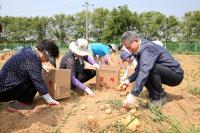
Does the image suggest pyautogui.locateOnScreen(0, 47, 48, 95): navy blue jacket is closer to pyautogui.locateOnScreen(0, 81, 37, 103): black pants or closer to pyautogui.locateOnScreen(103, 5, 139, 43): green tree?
pyautogui.locateOnScreen(0, 81, 37, 103): black pants

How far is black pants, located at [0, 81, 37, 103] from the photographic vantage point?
4930 mm

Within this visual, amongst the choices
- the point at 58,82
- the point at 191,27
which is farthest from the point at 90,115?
the point at 191,27

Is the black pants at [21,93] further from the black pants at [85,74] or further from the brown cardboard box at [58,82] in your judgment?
the black pants at [85,74]

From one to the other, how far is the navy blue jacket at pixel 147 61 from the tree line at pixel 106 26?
38603 mm

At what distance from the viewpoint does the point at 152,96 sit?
4.98 m

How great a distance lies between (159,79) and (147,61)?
48 cm

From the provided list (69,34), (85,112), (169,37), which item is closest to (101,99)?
(85,112)

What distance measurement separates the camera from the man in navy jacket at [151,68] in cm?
431

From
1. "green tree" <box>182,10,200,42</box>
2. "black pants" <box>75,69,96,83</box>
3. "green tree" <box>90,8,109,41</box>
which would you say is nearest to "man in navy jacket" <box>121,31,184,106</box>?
"black pants" <box>75,69,96,83</box>

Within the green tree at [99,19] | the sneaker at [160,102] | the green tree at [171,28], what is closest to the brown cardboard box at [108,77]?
the sneaker at [160,102]

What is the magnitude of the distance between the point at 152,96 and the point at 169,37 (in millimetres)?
47846

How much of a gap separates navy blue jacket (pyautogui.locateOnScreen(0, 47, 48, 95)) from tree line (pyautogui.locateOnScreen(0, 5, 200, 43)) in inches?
1506

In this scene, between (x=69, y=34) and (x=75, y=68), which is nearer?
(x=75, y=68)

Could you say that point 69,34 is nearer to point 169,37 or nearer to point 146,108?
point 169,37
